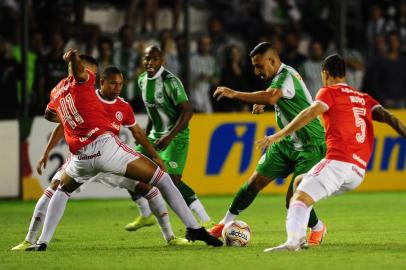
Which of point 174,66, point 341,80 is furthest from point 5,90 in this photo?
point 341,80

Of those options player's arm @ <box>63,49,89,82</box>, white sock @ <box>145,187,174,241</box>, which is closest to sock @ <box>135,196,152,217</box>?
white sock @ <box>145,187,174,241</box>

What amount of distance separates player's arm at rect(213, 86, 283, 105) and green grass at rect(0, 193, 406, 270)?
4.69 feet

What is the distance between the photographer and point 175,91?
13078mm

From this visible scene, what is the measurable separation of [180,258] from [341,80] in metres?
2.21

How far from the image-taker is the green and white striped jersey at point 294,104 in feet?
35.2

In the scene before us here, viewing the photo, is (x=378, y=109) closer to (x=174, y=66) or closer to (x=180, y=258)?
(x=180, y=258)

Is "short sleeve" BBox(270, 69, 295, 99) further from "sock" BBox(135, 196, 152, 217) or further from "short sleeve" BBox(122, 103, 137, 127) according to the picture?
"sock" BBox(135, 196, 152, 217)

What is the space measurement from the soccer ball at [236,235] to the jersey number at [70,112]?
1.87 meters

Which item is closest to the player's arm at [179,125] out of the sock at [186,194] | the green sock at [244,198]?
the sock at [186,194]

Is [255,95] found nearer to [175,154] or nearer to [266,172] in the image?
[266,172]

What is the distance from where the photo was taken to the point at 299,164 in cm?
1123

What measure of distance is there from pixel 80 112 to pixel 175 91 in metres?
2.61

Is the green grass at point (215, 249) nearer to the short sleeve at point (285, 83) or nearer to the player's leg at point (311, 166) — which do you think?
the player's leg at point (311, 166)

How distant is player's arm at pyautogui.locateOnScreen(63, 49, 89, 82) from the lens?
998 centimetres
